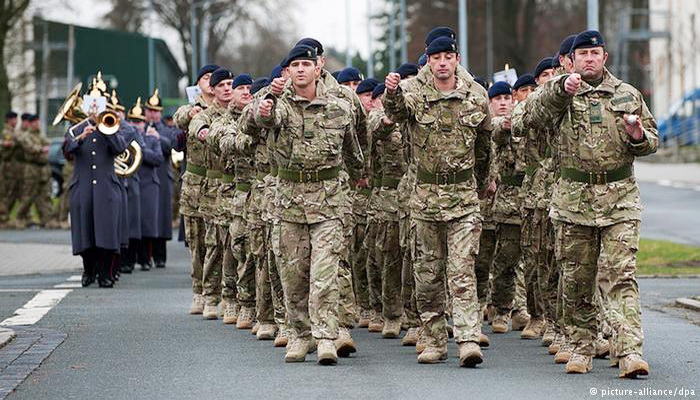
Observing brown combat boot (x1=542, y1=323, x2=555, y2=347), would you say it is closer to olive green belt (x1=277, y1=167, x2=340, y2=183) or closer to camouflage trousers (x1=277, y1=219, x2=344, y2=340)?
camouflage trousers (x1=277, y1=219, x2=344, y2=340)

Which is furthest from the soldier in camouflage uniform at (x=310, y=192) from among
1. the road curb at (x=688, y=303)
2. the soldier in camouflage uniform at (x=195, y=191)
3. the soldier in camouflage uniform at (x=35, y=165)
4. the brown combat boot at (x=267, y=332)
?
the soldier in camouflage uniform at (x=35, y=165)

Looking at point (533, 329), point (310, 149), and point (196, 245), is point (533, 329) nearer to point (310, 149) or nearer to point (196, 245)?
point (310, 149)

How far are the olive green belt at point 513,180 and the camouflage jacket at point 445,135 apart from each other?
85.7 inches

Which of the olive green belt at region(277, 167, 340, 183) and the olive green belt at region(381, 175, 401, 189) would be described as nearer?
the olive green belt at region(277, 167, 340, 183)

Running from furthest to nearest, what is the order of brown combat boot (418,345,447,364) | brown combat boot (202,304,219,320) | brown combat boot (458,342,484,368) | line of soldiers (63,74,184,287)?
line of soldiers (63,74,184,287) → brown combat boot (202,304,219,320) → brown combat boot (418,345,447,364) → brown combat boot (458,342,484,368)

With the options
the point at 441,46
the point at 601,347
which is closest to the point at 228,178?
the point at 441,46

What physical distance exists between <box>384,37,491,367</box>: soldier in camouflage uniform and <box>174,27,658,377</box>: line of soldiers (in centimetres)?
1

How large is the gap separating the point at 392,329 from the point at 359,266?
3.59 feet

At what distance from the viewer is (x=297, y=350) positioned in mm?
11617

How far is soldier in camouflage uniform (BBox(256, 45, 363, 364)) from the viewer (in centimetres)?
1154

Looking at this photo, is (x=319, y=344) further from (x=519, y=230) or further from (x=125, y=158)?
(x=125, y=158)

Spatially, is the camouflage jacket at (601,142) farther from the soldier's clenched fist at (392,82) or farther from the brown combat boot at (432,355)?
the brown combat boot at (432,355)

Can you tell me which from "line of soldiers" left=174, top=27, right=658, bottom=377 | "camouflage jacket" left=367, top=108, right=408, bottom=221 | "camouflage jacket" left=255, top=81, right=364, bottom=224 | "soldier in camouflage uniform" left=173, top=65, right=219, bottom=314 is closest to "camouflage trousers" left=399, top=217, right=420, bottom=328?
→ "line of soldiers" left=174, top=27, right=658, bottom=377

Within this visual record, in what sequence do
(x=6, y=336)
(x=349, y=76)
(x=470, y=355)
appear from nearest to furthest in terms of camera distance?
(x=470, y=355) < (x=6, y=336) < (x=349, y=76)
